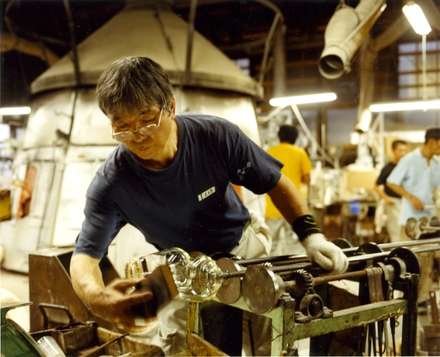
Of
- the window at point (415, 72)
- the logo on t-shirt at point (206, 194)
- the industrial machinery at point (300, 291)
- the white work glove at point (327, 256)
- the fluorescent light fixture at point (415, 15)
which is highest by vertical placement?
the window at point (415, 72)

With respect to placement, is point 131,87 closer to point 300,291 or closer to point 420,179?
point 300,291

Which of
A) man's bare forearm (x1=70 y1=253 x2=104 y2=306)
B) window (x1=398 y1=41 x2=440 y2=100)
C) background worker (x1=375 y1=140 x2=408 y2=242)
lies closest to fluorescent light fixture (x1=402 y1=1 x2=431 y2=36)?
man's bare forearm (x1=70 y1=253 x2=104 y2=306)

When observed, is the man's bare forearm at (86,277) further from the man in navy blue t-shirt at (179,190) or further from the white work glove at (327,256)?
the white work glove at (327,256)

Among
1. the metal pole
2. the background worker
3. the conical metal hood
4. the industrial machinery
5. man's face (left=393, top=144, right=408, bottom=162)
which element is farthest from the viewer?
man's face (left=393, top=144, right=408, bottom=162)

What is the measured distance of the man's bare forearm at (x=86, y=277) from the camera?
1.83 m

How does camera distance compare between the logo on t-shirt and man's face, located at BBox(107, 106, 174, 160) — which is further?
the logo on t-shirt

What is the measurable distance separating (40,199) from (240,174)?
3.10 m

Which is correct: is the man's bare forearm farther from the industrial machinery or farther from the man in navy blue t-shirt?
the industrial machinery

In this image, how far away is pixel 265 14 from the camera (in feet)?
27.1

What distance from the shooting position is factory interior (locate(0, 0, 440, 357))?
5.40 ft

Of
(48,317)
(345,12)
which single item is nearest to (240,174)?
(345,12)

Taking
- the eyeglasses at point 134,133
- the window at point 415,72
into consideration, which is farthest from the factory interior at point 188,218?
the window at point 415,72

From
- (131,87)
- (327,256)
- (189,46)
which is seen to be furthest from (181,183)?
(189,46)

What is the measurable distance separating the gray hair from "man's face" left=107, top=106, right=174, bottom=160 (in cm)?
2
